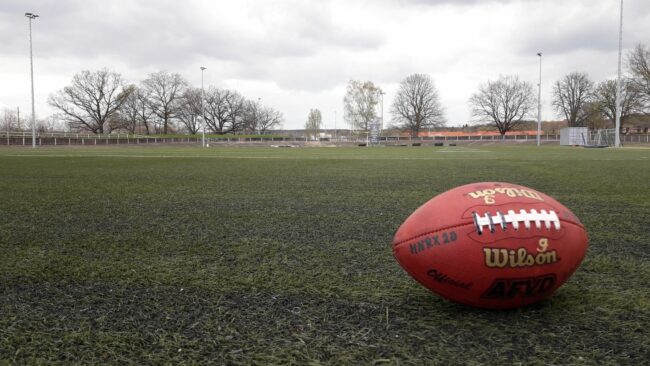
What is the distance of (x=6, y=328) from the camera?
71.4 inches

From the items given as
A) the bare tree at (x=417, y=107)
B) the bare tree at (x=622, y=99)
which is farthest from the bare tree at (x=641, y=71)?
the bare tree at (x=417, y=107)

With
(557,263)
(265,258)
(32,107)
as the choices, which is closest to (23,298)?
(265,258)

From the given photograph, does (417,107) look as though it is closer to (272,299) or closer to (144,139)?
(144,139)

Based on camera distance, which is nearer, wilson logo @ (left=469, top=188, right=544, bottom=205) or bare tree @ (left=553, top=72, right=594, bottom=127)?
wilson logo @ (left=469, top=188, right=544, bottom=205)

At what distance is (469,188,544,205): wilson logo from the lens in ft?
→ 6.48

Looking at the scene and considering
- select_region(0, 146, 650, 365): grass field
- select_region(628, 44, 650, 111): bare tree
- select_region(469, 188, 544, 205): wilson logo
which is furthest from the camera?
select_region(628, 44, 650, 111): bare tree

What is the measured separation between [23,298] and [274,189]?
4821 millimetres

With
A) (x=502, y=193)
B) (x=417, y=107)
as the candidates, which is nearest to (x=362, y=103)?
(x=417, y=107)

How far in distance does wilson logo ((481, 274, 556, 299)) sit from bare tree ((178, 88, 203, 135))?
8128 cm

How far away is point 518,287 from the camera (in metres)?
1.84

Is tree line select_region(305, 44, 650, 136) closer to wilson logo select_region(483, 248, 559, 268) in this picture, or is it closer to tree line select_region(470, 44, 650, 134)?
tree line select_region(470, 44, 650, 134)

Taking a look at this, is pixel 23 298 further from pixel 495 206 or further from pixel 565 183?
pixel 565 183

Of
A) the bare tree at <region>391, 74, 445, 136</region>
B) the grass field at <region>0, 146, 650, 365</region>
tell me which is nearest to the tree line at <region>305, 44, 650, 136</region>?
the bare tree at <region>391, 74, 445, 136</region>

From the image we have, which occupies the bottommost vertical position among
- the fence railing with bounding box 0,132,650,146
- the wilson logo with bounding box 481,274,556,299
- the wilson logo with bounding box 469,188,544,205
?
the wilson logo with bounding box 481,274,556,299
